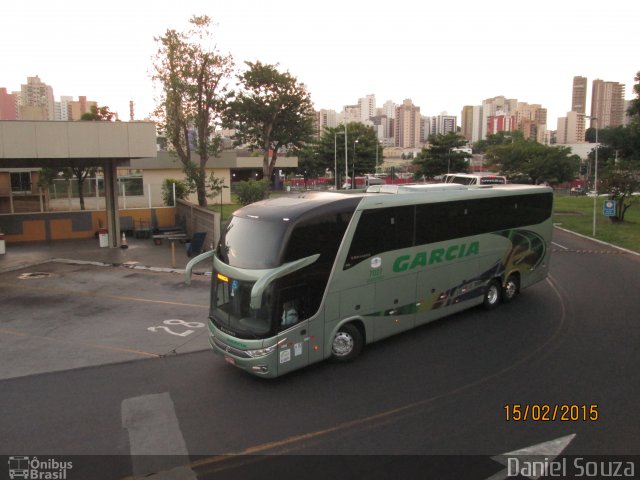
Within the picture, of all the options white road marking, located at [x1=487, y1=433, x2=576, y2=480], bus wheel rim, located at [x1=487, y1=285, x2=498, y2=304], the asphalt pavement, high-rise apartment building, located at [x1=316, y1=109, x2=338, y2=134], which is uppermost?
high-rise apartment building, located at [x1=316, y1=109, x2=338, y2=134]

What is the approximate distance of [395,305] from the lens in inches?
431

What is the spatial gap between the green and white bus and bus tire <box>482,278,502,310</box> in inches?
4.5

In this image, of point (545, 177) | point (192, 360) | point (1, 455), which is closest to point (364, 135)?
point (545, 177)

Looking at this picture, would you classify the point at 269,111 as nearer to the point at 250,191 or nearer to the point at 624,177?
the point at 250,191

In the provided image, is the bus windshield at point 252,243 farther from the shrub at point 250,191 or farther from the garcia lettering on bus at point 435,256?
the shrub at point 250,191

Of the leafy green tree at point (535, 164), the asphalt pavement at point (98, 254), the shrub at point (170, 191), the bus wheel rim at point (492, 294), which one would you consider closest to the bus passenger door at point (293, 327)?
the bus wheel rim at point (492, 294)

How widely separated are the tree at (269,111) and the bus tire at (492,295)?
2996 centimetres

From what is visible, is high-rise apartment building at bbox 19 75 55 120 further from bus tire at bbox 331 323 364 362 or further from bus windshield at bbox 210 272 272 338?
bus tire at bbox 331 323 364 362

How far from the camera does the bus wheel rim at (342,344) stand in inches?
395

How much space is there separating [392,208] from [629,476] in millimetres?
6254

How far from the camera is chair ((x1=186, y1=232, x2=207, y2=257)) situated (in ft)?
72.5

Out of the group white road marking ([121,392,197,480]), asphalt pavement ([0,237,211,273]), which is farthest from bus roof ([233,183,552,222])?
asphalt pavement ([0,237,211,273])

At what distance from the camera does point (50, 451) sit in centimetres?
710
